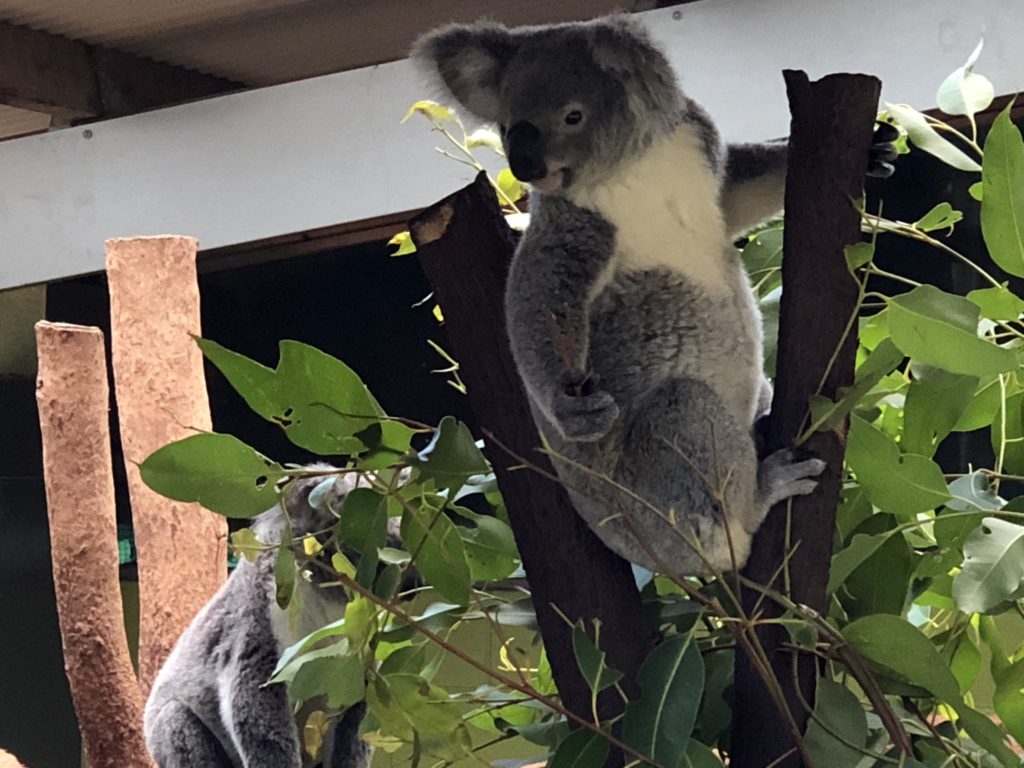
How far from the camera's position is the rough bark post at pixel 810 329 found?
3.39 feet

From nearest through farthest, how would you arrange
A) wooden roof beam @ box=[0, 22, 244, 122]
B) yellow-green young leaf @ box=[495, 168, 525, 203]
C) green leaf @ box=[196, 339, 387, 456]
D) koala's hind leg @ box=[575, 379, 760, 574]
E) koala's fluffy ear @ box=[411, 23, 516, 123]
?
green leaf @ box=[196, 339, 387, 456], koala's hind leg @ box=[575, 379, 760, 574], koala's fluffy ear @ box=[411, 23, 516, 123], yellow-green young leaf @ box=[495, 168, 525, 203], wooden roof beam @ box=[0, 22, 244, 122]

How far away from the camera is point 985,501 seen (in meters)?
1.14

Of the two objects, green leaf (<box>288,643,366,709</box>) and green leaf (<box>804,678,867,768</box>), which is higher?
green leaf (<box>288,643,366,709</box>)

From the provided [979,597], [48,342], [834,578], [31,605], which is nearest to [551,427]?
[834,578]

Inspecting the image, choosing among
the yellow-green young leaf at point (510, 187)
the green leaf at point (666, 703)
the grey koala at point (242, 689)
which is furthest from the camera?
the grey koala at point (242, 689)

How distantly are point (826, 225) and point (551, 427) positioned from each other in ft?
1.31

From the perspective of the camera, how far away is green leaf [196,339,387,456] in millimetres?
1067

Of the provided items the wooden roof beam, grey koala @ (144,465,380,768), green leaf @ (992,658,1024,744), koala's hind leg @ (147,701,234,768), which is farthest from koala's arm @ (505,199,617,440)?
the wooden roof beam

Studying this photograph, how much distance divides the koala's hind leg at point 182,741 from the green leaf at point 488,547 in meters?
1.15

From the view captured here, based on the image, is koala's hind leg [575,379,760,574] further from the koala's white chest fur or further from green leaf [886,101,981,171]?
green leaf [886,101,981,171]

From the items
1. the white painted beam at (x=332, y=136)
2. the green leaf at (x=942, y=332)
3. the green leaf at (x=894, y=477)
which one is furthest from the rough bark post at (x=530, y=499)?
the white painted beam at (x=332, y=136)

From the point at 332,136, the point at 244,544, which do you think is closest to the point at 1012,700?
the point at 244,544

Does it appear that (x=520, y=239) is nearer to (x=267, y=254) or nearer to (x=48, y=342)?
(x=48, y=342)

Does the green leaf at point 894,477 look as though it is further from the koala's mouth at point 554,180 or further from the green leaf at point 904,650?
the koala's mouth at point 554,180
